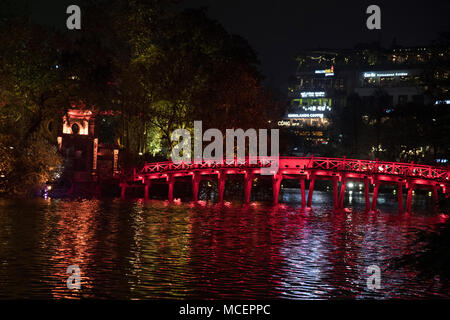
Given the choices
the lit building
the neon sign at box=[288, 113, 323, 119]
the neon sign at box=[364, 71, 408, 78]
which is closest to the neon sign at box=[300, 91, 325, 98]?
the neon sign at box=[288, 113, 323, 119]

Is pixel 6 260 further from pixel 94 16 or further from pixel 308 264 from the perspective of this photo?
pixel 94 16

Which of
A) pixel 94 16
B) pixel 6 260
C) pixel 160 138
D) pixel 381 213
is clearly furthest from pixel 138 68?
pixel 6 260

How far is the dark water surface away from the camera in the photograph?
65.8 ft

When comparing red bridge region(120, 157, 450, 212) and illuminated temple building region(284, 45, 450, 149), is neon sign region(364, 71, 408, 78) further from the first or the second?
red bridge region(120, 157, 450, 212)

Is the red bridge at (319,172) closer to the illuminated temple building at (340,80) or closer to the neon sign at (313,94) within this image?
the illuminated temple building at (340,80)

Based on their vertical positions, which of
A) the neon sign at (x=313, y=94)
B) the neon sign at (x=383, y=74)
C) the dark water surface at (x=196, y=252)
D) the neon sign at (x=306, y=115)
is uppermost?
the neon sign at (x=383, y=74)

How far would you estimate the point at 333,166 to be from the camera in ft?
174

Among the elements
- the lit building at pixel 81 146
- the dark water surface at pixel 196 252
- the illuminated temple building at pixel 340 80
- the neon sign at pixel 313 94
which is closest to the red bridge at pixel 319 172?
the dark water surface at pixel 196 252

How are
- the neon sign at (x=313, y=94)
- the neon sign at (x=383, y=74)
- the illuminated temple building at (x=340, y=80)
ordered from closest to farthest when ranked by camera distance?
the illuminated temple building at (x=340, y=80)
the neon sign at (x=383, y=74)
the neon sign at (x=313, y=94)

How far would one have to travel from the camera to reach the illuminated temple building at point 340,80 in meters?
165

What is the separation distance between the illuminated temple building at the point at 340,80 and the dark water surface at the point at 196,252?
118 metres

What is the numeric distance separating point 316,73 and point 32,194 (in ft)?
504

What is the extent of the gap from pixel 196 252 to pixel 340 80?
166 metres

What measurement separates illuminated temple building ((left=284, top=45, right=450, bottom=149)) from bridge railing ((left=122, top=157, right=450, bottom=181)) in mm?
104189
